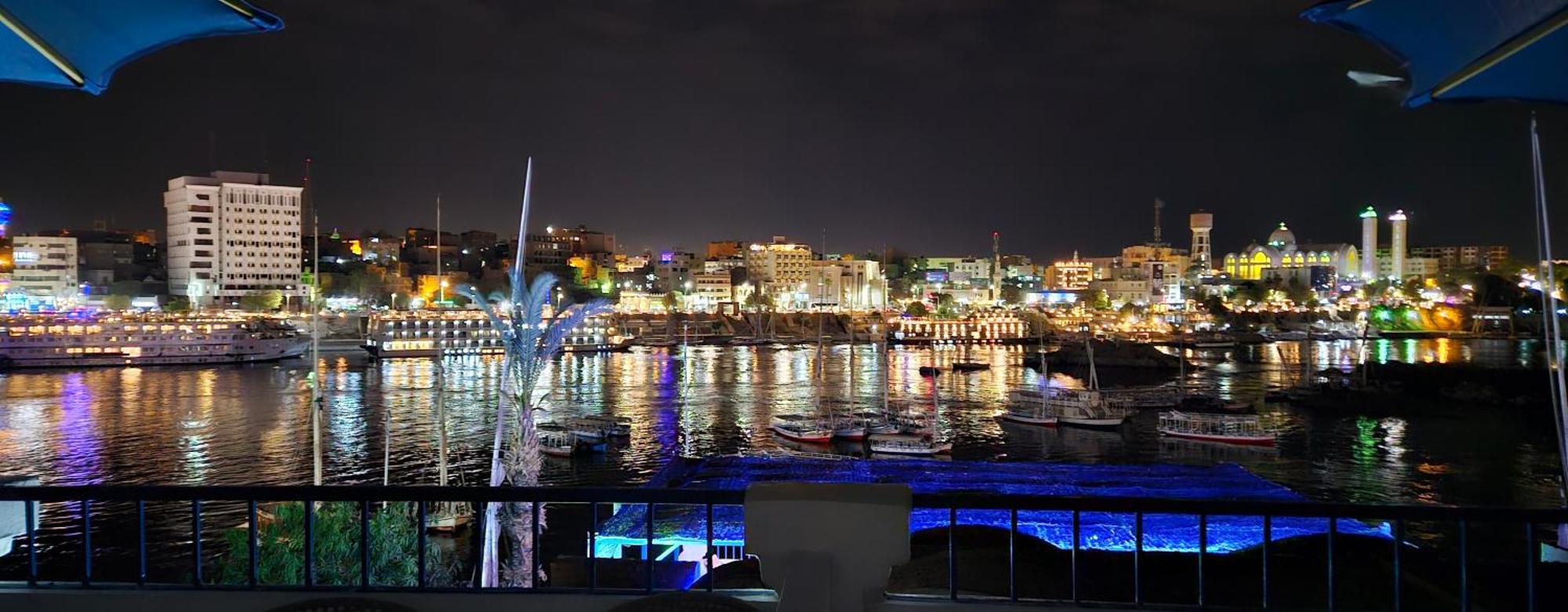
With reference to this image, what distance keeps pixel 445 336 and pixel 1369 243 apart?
125 m

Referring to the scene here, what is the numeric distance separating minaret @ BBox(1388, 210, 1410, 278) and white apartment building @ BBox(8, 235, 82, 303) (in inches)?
6359

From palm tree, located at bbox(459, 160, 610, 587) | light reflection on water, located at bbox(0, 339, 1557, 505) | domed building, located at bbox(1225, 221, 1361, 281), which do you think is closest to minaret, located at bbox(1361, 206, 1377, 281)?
domed building, located at bbox(1225, 221, 1361, 281)

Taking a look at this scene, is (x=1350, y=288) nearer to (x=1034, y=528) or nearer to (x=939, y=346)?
(x=939, y=346)

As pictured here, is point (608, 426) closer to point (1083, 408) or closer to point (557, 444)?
point (557, 444)

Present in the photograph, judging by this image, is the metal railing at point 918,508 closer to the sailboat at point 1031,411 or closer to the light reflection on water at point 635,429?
the light reflection on water at point 635,429

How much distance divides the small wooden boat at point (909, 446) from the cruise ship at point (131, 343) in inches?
1908

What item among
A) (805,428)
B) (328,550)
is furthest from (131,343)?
(328,550)

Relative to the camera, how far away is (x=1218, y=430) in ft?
91.7

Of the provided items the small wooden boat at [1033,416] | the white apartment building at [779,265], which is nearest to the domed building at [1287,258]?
the white apartment building at [779,265]

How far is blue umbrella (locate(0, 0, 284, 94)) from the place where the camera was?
8.36ft

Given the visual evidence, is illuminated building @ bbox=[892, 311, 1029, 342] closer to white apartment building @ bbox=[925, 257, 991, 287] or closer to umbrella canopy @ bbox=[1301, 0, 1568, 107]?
white apartment building @ bbox=[925, 257, 991, 287]

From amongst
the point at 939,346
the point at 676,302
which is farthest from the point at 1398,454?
the point at 676,302

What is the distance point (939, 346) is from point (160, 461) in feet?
214

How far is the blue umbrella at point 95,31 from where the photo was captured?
2547 millimetres
